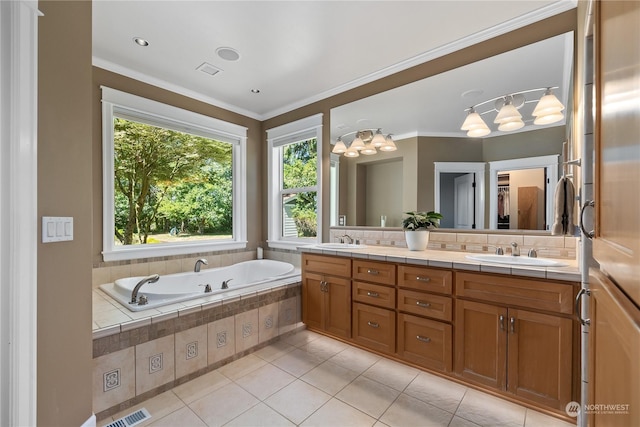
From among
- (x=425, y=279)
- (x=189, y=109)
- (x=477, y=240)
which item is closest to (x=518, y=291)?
(x=425, y=279)

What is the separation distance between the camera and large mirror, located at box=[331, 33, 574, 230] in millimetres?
2033

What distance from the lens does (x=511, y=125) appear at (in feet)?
7.04

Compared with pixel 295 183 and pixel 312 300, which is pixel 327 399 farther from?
pixel 295 183

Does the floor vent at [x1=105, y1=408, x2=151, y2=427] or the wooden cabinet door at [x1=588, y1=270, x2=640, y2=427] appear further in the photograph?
the floor vent at [x1=105, y1=408, x2=151, y2=427]

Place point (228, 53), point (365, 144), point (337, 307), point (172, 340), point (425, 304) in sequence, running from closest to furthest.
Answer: point (172, 340) → point (425, 304) → point (228, 53) → point (337, 307) → point (365, 144)

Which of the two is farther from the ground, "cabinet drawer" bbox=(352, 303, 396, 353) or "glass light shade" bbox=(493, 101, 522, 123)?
"glass light shade" bbox=(493, 101, 522, 123)

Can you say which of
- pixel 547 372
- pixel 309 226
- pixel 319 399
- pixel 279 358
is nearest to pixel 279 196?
pixel 309 226

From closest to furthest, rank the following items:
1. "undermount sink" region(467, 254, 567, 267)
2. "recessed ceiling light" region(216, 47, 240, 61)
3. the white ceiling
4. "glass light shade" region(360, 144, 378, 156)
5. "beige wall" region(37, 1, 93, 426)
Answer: "beige wall" region(37, 1, 93, 426)
"undermount sink" region(467, 254, 567, 267)
the white ceiling
"recessed ceiling light" region(216, 47, 240, 61)
"glass light shade" region(360, 144, 378, 156)

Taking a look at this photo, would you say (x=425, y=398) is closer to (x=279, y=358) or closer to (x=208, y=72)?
(x=279, y=358)

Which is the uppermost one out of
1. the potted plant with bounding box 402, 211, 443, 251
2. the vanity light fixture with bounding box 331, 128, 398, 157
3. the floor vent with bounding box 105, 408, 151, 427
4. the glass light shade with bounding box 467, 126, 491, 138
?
the vanity light fixture with bounding box 331, 128, 398, 157

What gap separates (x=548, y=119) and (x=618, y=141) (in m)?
1.80

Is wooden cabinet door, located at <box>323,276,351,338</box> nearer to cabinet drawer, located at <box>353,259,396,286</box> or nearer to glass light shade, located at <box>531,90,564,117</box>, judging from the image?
cabinet drawer, located at <box>353,259,396,286</box>

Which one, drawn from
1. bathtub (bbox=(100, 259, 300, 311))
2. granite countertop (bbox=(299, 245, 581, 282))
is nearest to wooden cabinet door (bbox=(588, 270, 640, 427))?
granite countertop (bbox=(299, 245, 581, 282))

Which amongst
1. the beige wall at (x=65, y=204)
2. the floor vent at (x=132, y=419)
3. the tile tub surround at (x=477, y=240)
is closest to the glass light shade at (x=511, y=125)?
the tile tub surround at (x=477, y=240)
